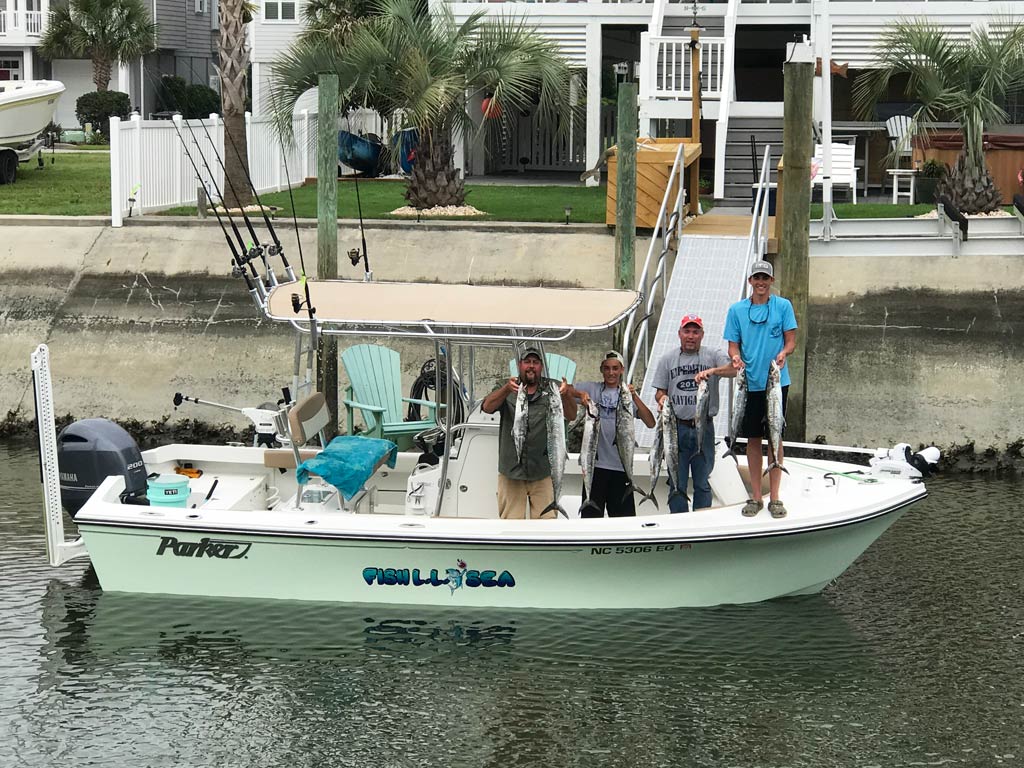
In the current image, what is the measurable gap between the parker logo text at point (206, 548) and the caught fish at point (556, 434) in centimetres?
211

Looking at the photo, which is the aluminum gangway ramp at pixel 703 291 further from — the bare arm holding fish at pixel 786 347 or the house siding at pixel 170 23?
the house siding at pixel 170 23

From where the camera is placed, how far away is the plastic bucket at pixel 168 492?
11.4m

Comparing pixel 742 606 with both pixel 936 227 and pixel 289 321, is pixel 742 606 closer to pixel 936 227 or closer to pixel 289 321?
pixel 289 321

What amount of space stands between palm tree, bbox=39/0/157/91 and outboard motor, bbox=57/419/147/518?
3050cm

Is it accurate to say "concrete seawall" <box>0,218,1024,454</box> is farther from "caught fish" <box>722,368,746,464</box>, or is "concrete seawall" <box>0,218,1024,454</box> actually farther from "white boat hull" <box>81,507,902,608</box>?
"caught fish" <box>722,368,746,464</box>

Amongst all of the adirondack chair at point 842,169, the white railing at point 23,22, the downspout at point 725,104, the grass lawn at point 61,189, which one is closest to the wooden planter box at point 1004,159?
the adirondack chair at point 842,169

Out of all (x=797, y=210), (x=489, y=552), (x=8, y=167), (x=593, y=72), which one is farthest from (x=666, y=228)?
(x=8, y=167)

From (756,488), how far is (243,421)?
24.3ft

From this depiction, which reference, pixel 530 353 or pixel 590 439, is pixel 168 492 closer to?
pixel 530 353

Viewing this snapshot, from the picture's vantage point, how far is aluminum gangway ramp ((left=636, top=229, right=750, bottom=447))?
14799 millimetres

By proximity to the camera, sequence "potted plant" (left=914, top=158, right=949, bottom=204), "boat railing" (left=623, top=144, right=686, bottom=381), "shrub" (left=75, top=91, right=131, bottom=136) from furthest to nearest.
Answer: "shrub" (left=75, top=91, right=131, bottom=136) < "potted plant" (left=914, top=158, right=949, bottom=204) < "boat railing" (left=623, top=144, right=686, bottom=381)

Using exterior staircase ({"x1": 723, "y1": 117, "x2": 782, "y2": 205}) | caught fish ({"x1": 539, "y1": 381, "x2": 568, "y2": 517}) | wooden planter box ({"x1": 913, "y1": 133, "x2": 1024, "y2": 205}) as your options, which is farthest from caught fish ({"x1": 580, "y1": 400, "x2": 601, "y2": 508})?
wooden planter box ({"x1": 913, "y1": 133, "x2": 1024, "y2": 205})

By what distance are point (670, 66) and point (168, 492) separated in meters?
12.2

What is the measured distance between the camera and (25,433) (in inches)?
669
